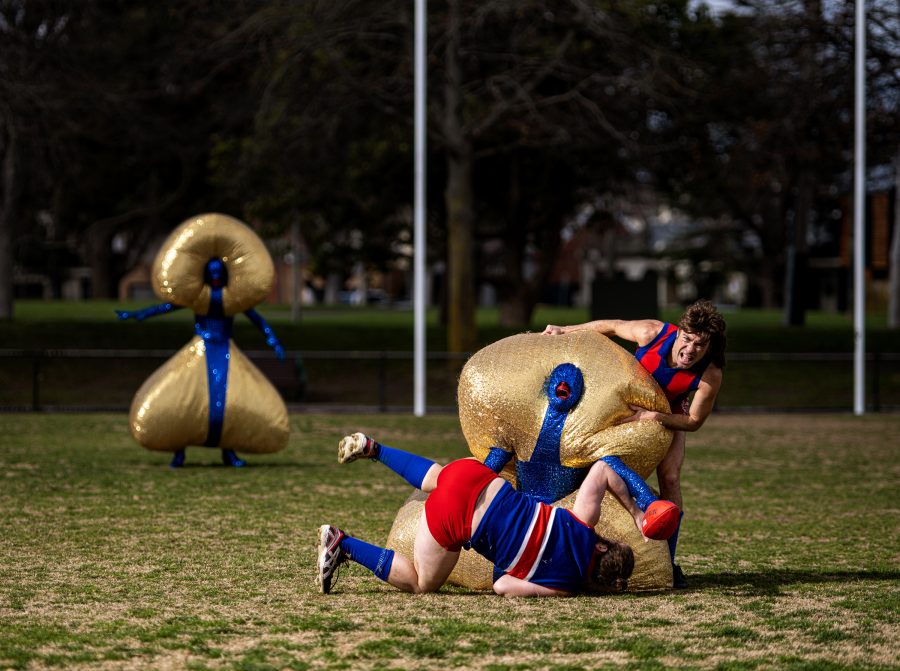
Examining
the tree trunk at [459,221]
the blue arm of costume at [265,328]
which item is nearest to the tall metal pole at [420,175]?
the tree trunk at [459,221]

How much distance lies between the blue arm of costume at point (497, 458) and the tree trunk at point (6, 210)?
18840mm

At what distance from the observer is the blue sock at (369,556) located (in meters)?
6.86

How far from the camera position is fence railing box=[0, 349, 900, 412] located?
22531 mm

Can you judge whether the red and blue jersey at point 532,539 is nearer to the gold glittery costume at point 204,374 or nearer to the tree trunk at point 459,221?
the gold glittery costume at point 204,374

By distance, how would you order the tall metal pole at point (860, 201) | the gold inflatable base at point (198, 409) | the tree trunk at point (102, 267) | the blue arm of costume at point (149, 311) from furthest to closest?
1. the tree trunk at point (102, 267)
2. the tall metal pole at point (860, 201)
3. the blue arm of costume at point (149, 311)
4. the gold inflatable base at point (198, 409)

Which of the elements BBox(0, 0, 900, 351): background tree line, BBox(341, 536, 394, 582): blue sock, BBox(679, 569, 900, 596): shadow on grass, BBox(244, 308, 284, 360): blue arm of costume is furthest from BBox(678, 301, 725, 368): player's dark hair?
BBox(0, 0, 900, 351): background tree line

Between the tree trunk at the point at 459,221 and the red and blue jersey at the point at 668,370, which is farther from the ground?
the tree trunk at the point at 459,221

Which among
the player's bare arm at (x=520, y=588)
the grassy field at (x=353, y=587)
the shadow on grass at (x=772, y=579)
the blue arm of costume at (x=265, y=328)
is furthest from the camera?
the blue arm of costume at (x=265, y=328)

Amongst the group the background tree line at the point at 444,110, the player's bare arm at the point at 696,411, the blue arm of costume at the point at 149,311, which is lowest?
the player's bare arm at the point at 696,411

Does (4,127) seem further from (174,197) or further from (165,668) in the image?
(165,668)

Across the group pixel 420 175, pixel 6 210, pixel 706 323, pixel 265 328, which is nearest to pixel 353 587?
pixel 706 323

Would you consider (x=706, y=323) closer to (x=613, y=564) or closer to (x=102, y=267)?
(x=613, y=564)

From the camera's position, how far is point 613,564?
681 cm

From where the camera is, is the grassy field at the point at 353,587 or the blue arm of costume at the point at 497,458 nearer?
the grassy field at the point at 353,587
